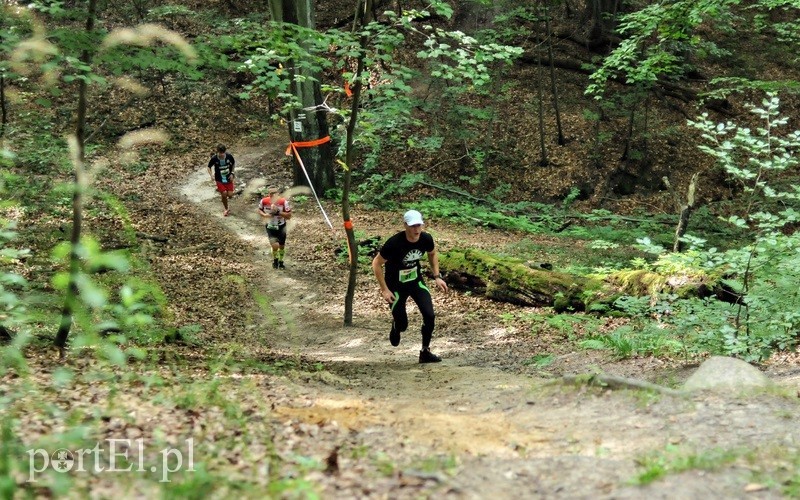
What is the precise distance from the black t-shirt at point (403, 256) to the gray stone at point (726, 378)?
3649 mm

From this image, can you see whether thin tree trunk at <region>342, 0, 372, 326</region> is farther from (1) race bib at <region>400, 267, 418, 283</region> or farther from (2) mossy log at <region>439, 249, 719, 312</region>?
(2) mossy log at <region>439, 249, 719, 312</region>

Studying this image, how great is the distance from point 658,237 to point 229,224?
37.7ft

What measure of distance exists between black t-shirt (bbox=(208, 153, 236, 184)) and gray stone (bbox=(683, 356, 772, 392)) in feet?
45.1

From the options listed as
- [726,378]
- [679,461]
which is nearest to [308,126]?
[726,378]

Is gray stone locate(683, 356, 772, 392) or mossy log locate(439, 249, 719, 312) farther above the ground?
gray stone locate(683, 356, 772, 392)

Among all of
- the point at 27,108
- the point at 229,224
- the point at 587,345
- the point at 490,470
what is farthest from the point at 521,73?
the point at 490,470

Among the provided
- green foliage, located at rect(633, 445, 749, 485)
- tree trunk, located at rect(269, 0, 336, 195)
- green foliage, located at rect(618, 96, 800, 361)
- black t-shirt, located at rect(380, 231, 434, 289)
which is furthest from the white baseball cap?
tree trunk, located at rect(269, 0, 336, 195)

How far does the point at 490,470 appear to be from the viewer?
3867 millimetres

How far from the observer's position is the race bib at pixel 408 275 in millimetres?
8336

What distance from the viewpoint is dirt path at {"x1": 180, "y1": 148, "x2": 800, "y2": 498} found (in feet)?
11.6

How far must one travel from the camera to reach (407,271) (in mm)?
8336

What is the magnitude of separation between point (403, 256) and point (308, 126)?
11.7 meters

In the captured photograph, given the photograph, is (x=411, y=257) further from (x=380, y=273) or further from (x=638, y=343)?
(x=638, y=343)

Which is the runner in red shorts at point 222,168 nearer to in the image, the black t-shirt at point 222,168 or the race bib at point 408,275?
the black t-shirt at point 222,168
